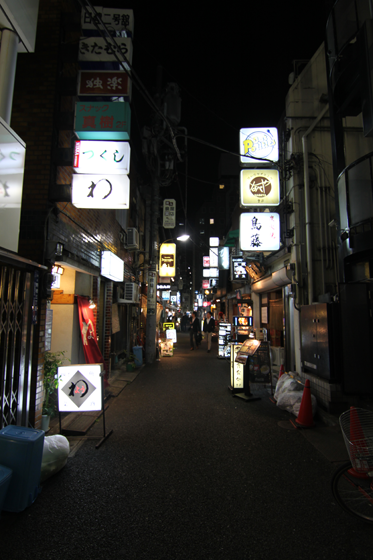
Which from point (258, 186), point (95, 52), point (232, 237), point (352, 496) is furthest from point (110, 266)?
point (232, 237)

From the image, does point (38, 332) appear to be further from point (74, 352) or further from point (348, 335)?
point (348, 335)

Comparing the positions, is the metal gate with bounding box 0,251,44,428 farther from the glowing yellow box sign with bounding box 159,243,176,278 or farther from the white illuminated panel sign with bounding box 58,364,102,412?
→ the glowing yellow box sign with bounding box 159,243,176,278

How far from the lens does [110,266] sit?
9.89 m

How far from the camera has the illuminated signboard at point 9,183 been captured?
424 cm

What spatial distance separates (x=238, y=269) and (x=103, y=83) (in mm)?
11581

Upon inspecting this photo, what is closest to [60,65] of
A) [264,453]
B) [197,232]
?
[264,453]

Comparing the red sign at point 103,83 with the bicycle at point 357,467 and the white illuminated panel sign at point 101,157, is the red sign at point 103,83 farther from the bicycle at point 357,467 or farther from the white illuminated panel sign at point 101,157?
the bicycle at point 357,467

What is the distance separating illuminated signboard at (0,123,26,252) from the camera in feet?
13.9

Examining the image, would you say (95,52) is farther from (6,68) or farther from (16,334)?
(16,334)

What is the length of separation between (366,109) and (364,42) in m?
1.48

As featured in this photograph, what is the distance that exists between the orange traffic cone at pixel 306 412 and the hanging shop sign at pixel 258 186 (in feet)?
21.2

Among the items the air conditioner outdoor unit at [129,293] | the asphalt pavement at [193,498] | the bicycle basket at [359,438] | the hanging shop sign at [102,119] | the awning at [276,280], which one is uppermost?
the hanging shop sign at [102,119]

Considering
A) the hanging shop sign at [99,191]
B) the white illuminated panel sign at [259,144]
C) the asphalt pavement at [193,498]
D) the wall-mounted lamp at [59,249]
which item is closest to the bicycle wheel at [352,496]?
the asphalt pavement at [193,498]

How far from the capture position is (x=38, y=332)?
5.40 metres
